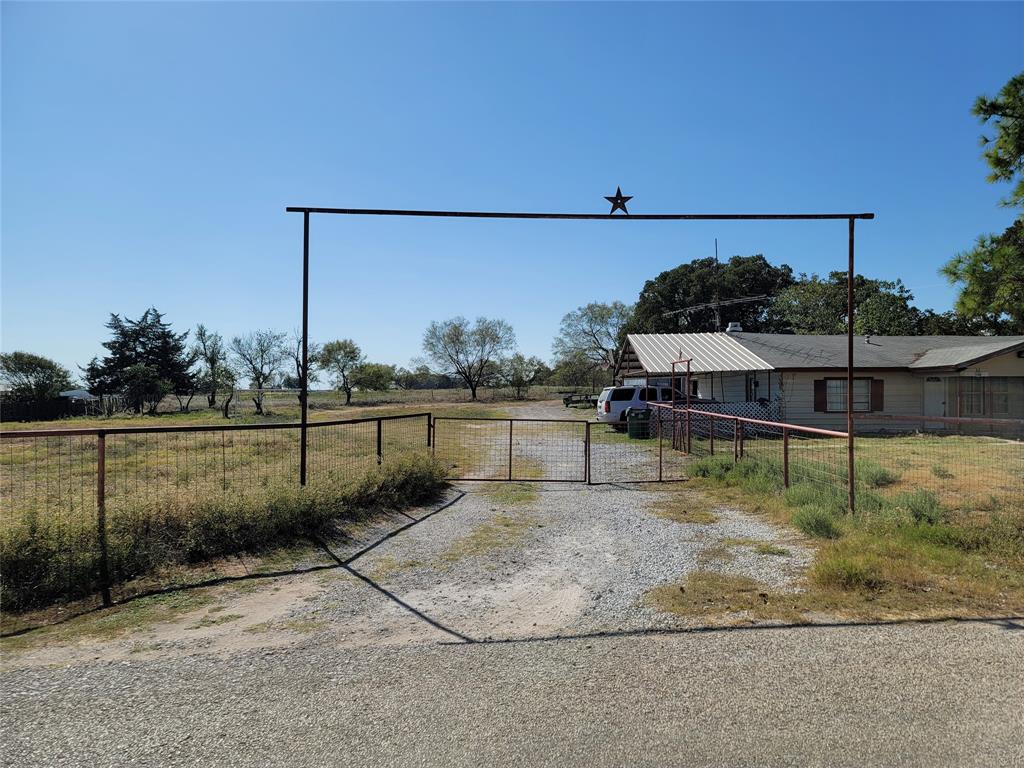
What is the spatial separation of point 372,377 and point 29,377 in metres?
27.4

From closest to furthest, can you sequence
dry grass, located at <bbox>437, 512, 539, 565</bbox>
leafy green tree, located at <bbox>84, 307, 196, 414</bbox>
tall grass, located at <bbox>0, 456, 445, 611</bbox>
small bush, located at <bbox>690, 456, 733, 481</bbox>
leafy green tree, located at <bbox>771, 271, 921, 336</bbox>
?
1. tall grass, located at <bbox>0, 456, 445, 611</bbox>
2. dry grass, located at <bbox>437, 512, 539, 565</bbox>
3. small bush, located at <bbox>690, 456, 733, 481</bbox>
4. leafy green tree, located at <bbox>771, 271, 921, 336</bbox>
5. leafy green tree, located at <bbox>84, 307, 196, 414</bbox>

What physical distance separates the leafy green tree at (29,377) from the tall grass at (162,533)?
4639cm

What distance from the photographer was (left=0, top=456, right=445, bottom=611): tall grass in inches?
177

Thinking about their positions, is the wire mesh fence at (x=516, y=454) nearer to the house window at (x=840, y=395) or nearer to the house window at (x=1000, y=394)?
the house window at (x=840, y=395)

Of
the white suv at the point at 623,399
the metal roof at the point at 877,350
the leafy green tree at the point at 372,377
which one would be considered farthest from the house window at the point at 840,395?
the leafy green tree at the point at 372,377

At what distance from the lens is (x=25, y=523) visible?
15.2 ft

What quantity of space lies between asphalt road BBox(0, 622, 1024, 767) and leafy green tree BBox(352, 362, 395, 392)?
55.5m

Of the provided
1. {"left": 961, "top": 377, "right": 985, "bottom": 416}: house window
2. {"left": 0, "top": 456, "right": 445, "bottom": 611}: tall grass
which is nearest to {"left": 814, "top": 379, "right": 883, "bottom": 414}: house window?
{"left": 961, "top": 377, "right": 985, "bottom": 416}: house window

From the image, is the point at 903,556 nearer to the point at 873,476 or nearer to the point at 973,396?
the point at 873,476

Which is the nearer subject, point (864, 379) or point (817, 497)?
point (817, 497)

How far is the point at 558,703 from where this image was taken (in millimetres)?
3021

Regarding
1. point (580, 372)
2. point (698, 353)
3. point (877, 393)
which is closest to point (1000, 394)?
point (877, 393)

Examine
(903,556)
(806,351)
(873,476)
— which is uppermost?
(806,351)

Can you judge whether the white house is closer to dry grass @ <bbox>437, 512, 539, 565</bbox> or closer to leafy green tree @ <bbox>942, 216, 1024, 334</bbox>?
leafy green tree @ <bbox>942, 216, 1024, 334</bbox>
